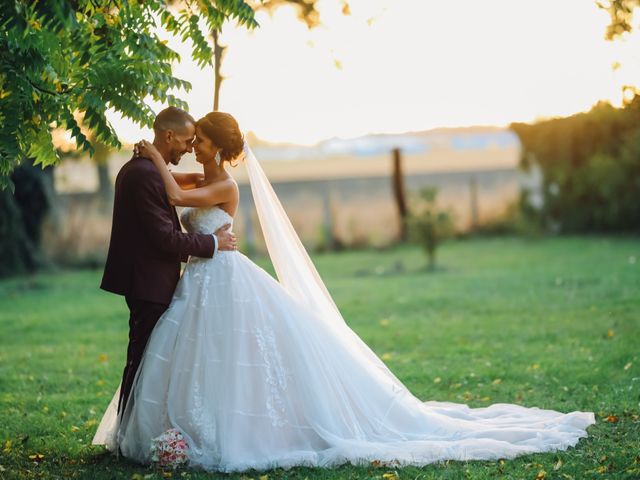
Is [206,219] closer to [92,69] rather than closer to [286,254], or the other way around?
[286,254]

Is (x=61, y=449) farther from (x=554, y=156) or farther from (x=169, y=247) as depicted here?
(x=554, y=156)

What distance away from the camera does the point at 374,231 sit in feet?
77.6

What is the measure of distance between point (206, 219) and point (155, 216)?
0.51m

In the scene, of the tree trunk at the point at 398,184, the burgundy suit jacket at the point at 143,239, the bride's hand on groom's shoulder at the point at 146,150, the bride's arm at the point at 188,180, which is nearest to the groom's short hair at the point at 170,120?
the bride's hand on groom's shoulder at the point at 146,150

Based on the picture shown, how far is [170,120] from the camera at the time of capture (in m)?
6.50

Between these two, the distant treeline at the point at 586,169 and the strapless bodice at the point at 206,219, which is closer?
the strapless bodice at the point at 206,219

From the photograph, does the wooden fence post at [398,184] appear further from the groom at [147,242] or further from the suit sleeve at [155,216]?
the suit sleeve at [155,216]

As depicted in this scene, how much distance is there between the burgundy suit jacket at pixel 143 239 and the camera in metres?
6.31

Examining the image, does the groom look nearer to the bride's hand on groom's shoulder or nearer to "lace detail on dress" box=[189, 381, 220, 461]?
the bride's hand on groom's shoulder

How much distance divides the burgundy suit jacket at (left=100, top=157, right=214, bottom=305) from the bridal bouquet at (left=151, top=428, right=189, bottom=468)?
94 cm

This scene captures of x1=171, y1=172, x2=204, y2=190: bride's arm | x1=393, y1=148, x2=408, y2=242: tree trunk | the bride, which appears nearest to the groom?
the bride

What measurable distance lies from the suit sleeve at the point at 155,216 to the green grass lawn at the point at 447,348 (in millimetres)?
1531

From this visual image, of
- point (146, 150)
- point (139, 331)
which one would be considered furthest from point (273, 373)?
point (146, 150)

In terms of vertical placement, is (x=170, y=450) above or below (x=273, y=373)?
below
